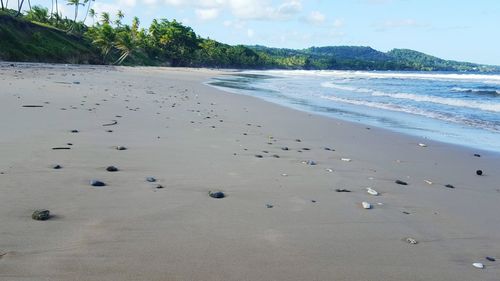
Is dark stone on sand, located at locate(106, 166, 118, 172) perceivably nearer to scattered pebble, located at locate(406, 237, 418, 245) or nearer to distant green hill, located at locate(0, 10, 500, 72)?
scattered pebble, located at locate(406, 237, 418, 245)

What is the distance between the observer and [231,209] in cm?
388

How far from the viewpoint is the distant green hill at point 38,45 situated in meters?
49.0

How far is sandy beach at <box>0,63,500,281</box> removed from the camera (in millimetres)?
2734

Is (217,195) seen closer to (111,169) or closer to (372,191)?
(111,169)

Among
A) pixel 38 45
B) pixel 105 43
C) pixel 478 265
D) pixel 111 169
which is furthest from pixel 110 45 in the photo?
A: pixel 478 265

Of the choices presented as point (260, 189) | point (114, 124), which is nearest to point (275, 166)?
point (260, 189)

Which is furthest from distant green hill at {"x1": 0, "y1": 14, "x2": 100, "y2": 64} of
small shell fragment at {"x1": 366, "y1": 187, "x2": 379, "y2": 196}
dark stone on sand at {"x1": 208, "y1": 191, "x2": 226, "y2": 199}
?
small shell fragment at {"x1": 366, "y1": 187, "x2": 379, "y2": 196}

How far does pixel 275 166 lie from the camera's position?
5.83 metres

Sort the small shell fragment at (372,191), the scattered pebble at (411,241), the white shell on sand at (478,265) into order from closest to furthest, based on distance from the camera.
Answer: the white shell on sand at (478,265) → the scattered pebble at (411,241) → the small shell fragment at (372,191)

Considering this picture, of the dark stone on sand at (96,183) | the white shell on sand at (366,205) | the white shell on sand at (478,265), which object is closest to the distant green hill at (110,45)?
the dark stone on sand at (96,183)

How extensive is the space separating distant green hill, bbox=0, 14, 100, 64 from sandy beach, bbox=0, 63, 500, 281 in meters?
47.8

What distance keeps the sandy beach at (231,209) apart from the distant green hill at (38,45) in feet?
157

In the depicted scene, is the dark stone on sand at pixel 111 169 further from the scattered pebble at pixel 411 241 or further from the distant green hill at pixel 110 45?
the distant green hill at pixel 110 45

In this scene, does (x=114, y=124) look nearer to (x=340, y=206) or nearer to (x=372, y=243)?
(x=340, y=206)
